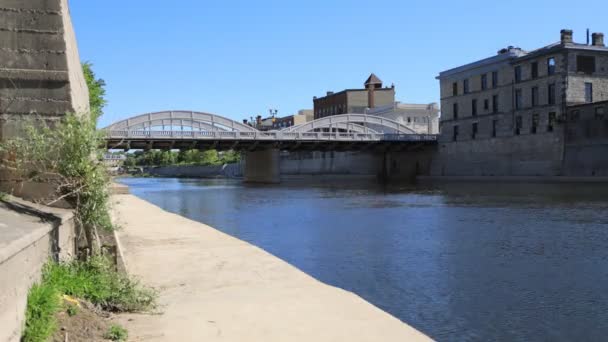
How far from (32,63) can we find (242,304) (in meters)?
5.35

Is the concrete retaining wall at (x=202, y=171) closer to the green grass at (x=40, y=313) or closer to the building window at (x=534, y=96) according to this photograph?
the building window at (x=534, y=96)

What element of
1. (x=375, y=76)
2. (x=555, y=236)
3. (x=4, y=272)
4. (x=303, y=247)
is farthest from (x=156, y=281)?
(x=375, y=76)

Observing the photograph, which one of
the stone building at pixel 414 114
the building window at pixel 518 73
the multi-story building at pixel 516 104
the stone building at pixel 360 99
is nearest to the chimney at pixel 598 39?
the multi-story building at pixel 516 104

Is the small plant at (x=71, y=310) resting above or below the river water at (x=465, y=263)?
above

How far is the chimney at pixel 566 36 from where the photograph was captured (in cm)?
7081

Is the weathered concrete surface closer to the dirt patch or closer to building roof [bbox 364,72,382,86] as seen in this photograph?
the dirt patch

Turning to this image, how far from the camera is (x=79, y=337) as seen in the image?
677 cm

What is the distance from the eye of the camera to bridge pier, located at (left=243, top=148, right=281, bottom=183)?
97.4m

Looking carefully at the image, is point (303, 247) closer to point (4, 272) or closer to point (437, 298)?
point (437, 298)

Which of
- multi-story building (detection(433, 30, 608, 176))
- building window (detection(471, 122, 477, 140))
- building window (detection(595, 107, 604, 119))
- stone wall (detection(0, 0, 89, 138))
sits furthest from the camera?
building window (detection(471, 122, 477, 140))

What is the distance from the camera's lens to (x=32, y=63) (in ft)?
32.9

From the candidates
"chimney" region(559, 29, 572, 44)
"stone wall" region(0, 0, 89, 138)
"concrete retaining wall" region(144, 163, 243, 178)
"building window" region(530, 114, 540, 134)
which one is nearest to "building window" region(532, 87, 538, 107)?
"building window" region(530, 114, 540, 134)

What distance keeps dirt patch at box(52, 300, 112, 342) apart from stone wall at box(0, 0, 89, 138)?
3.79m

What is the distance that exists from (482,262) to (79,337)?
12.3 meters
